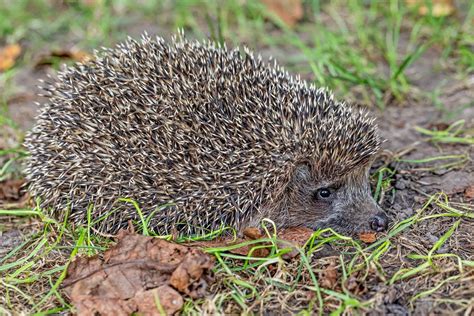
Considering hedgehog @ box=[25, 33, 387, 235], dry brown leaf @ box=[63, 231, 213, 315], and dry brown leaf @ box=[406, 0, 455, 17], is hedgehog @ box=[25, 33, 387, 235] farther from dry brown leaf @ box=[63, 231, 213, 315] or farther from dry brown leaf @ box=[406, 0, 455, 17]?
dry brown leaf @ box=[406, 0, 455, 17]

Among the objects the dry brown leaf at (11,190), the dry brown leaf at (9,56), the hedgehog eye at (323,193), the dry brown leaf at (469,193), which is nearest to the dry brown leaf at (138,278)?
the hedgehog eye at (323,193)

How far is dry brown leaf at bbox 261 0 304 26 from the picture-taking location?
888cm

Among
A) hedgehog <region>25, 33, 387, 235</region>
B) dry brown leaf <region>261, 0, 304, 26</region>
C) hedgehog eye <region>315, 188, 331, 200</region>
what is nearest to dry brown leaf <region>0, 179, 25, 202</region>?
hedgehog <region>25, 33, 387, 235</region>

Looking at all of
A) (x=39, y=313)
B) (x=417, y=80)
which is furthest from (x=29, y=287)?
(x=417, y=80)

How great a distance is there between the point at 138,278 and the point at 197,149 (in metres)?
1.05

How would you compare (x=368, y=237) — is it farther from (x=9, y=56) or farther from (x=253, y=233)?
(x=9, y=56)

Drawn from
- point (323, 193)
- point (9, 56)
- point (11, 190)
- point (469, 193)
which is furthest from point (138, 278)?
point (9, 56)

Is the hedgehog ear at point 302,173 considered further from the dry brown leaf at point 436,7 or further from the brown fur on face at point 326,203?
the dry brown leaf at point 436,7

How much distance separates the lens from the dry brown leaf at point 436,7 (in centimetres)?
823

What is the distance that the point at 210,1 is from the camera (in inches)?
365

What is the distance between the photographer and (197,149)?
4.91 metres

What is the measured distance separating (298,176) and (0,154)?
303 cm

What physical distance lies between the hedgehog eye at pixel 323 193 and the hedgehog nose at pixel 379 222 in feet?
1.38

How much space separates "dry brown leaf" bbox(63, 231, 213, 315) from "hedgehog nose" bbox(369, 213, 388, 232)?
137 centimetres
